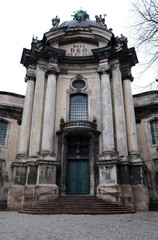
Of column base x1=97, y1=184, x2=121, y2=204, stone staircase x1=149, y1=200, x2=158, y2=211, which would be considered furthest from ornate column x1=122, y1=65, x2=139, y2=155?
stone staircase x1=149, y1=200, x2=158, y2=211

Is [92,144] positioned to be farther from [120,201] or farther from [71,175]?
[120,201]

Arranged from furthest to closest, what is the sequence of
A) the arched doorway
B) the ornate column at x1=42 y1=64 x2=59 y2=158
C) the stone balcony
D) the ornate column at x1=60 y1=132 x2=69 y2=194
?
the stone balcony < the ornate column at x1=42 y1=64 x2=59 y2=158 < the arched doorway < the ornate column at x1=60 y1=132 x2=69 y2=194

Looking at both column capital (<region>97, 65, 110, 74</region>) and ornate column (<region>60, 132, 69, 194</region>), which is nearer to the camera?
ornate column (<region>60, 132, 69, 194</region>)

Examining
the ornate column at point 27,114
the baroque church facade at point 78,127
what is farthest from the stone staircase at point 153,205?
the ornate column at point 27,114

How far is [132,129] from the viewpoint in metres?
17.7

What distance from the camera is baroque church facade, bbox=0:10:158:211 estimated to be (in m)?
15.7

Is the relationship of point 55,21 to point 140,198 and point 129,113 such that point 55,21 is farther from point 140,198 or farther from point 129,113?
point 140,198

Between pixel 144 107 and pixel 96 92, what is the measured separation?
177 inches

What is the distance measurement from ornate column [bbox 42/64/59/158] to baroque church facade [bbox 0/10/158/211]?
3.0 inches

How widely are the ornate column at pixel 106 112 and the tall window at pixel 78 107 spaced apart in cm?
197

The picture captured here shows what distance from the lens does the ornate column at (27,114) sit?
1758 centimetres

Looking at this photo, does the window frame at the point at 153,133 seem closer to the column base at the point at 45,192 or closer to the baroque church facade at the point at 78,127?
the baroque church facade at the point at 78,127

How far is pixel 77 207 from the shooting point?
12539mm

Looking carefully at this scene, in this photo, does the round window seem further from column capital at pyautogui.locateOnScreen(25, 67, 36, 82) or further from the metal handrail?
the metal handrail
